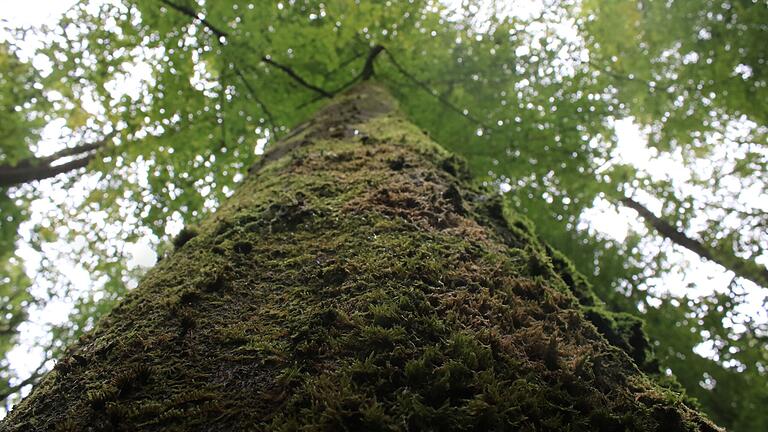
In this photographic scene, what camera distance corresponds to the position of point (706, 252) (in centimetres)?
766

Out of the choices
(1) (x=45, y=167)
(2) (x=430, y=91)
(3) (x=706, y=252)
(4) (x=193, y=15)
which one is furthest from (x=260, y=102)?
(3) (x=706, y=252)

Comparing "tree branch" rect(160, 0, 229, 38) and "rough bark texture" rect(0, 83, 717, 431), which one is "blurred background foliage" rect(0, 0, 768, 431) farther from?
"rough bark texture" rect(0, 83, 717, 431)

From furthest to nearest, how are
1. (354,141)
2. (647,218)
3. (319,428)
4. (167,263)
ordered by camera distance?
(647,218), (354,141), (167,263), (319,428)

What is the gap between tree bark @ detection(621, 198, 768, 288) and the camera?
6.41 metres

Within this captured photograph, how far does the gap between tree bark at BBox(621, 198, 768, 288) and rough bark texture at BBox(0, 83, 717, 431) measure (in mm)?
5446

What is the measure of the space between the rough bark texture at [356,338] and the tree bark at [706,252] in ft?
17.9

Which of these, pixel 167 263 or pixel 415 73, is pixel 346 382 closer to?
pixel 167 263

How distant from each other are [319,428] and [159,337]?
27.3 inches

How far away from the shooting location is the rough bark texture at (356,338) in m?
1.13

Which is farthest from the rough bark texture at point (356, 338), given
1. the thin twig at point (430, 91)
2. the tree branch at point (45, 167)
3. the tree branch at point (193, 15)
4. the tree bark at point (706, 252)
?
the tree branch at point (45, 167)

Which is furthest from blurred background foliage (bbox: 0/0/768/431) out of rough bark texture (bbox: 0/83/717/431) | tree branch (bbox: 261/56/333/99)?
rough bark texture (bbox: 0/83/717/431)

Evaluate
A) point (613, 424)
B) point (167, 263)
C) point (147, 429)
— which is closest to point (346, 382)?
point (147, 429)

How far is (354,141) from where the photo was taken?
3113 millimetres

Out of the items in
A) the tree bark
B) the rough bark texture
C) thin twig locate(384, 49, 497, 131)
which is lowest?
the rough bark texture
